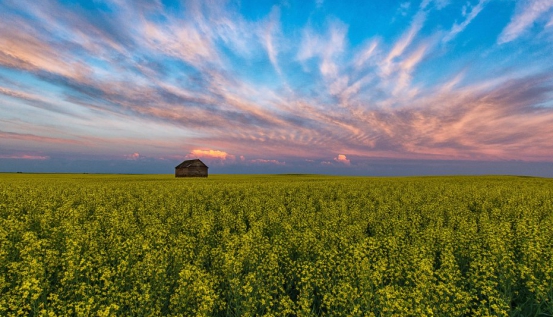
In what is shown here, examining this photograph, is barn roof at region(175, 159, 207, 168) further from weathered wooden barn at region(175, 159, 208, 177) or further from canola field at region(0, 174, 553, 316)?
canola field at region(0, 174, 553, 316)

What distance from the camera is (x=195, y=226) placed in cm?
1328

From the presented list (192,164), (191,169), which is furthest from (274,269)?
(192,164)

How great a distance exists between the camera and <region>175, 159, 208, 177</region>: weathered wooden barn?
88.6 metres

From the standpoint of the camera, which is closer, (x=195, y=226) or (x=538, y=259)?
(x=538, y=259)

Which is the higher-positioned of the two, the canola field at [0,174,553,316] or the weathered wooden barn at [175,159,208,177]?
the weathered wooden barn at [175,159,208,177]

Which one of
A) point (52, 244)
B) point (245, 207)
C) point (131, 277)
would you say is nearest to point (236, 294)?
point (131, 277)

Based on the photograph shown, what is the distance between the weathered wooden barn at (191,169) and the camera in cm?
8859

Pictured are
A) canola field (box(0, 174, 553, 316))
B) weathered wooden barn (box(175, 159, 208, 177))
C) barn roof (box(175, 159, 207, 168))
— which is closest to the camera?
canola field (box(0, 174, 553, 316))

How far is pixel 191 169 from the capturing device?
89.5 m

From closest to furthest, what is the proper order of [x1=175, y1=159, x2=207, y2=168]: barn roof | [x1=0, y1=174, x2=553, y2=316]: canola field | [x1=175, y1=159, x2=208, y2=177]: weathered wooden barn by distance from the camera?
[x1=0, y1=174, x2=553, y2=316]: canola field
[x1=175, y1=159, x2=208, y2=177]: weathered wooden barn
[x1=175, y1=159, x2=207, y2=168]: barn roof

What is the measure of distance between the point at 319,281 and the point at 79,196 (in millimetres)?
21775

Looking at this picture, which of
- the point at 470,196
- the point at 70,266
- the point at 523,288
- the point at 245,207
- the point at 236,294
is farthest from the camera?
the point at 470,196

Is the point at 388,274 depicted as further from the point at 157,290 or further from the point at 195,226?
the point at 195,226

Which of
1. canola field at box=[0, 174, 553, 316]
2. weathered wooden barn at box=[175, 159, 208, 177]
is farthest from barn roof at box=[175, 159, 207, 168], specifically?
canola field at box=[0, 174, 553, 316]
